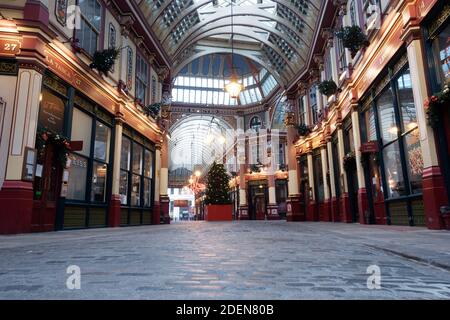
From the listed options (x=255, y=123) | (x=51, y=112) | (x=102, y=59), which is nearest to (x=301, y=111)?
(x=255, y=123)

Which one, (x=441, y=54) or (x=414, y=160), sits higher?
(x=441, y=54)

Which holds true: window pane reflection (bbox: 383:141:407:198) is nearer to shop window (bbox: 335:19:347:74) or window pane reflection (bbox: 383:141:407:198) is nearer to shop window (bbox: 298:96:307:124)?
shop window (bbox: 335:19:347:74)

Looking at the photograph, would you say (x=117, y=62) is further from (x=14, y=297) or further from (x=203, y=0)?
(x=14, y=297)

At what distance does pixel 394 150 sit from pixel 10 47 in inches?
434

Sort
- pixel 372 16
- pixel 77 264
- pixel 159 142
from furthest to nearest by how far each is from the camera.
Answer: pixel 159 142 < pixel 372 16 < pixel 77 264

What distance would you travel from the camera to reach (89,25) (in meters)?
11.6

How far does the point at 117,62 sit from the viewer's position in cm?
1386

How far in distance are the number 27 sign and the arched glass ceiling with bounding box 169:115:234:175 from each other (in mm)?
19223

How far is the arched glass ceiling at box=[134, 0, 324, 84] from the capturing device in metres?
17.3

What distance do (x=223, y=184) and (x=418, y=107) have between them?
16.2m

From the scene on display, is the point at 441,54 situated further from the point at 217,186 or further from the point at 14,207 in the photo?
the point at 217,186

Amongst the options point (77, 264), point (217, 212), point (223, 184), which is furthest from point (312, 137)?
point (77, 264)

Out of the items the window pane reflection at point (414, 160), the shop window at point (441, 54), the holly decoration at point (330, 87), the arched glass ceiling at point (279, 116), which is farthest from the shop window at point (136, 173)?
the arched glass ceiling at point (279, 116)

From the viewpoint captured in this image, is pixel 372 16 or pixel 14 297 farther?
pixel 372 16
